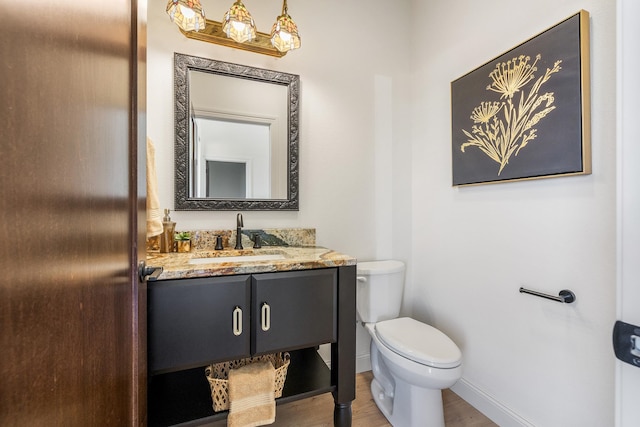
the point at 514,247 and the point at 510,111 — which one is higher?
the point at 510,111

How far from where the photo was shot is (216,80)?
5.42 feet

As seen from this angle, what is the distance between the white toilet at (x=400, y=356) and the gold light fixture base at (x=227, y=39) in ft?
4.81

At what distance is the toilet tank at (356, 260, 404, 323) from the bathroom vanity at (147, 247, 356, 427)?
45 centimetres

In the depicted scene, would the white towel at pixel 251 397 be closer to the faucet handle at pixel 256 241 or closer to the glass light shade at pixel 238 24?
the faucet handle at pixel 256 241

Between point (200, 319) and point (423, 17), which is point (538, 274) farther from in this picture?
point (423, 17)

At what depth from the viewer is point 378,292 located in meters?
1.77

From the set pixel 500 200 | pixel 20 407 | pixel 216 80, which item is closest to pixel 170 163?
pixel 216 80

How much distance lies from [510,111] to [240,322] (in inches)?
64.2

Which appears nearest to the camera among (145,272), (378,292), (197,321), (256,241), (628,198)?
(628,198)

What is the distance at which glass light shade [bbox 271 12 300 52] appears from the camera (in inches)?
63.2

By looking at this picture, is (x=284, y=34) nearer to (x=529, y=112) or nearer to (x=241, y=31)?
(x=241, y=31)

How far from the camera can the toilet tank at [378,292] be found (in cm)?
175

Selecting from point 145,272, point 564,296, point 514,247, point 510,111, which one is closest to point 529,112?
point 510,111

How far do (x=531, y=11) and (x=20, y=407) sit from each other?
6.87 feet
